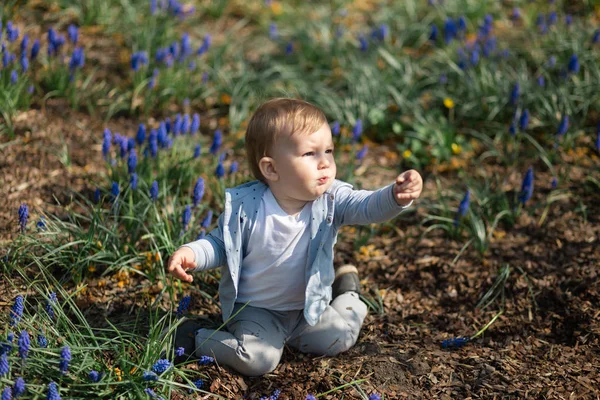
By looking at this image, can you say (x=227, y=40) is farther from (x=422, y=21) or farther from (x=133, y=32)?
(x=422, y=21)

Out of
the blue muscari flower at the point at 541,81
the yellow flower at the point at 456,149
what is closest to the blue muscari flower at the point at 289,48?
the yellow flower at the point at 456,149

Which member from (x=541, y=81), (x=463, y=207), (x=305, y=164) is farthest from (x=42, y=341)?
(x=541, y=81)

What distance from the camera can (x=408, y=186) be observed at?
9.20 feet

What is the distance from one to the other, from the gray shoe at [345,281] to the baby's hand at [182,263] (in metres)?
0.98

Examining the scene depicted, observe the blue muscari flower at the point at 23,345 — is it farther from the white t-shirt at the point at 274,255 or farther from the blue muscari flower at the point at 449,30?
the blue muscari flower at the point at 449,30

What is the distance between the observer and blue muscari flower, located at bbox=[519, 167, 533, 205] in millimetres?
4117

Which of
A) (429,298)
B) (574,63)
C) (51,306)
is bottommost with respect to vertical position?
(429,298)

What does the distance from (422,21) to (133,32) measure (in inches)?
103

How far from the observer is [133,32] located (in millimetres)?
5805

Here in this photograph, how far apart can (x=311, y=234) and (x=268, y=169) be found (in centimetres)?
35

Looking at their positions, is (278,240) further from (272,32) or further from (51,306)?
(272,32)

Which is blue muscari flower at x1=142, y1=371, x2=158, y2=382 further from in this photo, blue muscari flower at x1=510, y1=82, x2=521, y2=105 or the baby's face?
blue muscari flower at x1=510, y1=82, x2=521, y2=105

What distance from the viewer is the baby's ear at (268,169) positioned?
3004 millimetres

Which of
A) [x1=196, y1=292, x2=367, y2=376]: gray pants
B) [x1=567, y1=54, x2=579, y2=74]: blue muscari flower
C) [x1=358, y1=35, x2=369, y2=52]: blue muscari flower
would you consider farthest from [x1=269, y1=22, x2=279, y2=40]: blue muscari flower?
[x1=196, y1=292, x2=367, y2=376]: gray pants
